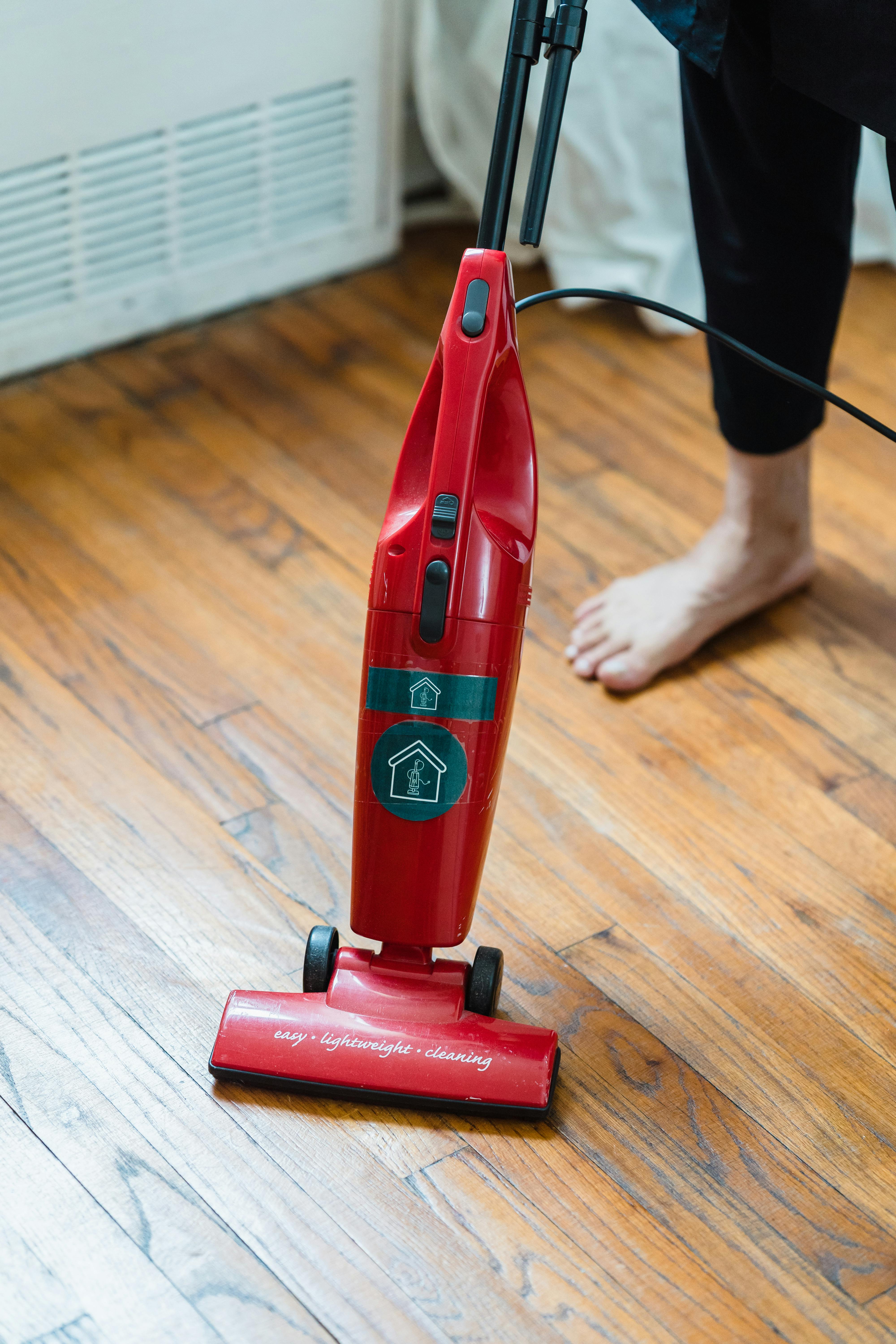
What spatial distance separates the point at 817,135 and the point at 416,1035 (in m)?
0.75

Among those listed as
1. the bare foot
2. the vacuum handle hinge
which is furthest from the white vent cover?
the vacuum handle hinge

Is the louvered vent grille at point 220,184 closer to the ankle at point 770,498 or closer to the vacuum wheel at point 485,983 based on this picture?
the ankle at point 770,498

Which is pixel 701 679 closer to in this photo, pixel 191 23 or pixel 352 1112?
pixel 352 1112

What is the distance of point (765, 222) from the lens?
120 cm

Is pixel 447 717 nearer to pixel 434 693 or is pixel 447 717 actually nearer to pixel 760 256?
pixel 434 693

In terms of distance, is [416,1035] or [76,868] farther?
[76,868]

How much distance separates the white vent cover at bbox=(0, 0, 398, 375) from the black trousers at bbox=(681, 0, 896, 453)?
30.2 inches

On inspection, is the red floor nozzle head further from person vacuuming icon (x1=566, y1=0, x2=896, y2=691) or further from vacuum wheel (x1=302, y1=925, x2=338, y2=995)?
person vacuuming icon (x1=566, y1=0, x2=896, y2=691)

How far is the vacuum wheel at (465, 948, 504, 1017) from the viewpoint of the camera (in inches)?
38.2

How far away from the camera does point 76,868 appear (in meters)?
1.13

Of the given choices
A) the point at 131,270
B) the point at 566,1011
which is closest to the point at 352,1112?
the point at 566,1011

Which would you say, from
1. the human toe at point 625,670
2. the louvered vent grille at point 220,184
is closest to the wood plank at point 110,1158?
the human toe at point 625,670

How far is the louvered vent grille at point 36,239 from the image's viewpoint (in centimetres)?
164

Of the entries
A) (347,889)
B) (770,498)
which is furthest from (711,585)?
(347,889)
